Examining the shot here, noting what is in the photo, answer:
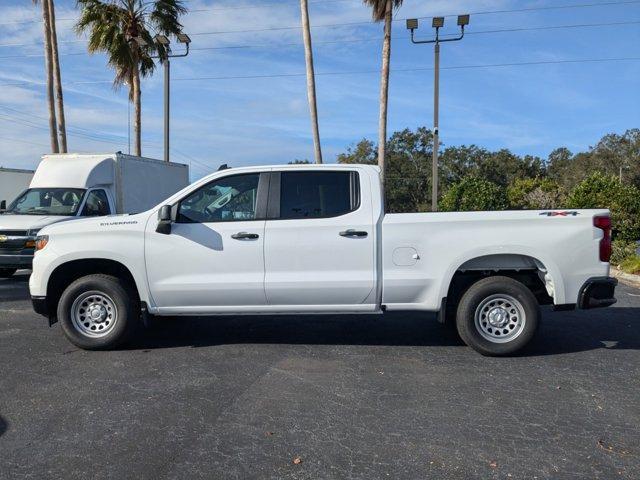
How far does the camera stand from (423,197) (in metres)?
47.6

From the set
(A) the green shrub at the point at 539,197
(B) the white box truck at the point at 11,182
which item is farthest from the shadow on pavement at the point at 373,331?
(B) the white box truck at the point at 11,182

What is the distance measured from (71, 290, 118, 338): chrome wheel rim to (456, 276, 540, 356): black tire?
3.68m

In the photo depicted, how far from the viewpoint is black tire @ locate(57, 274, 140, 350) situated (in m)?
6.40

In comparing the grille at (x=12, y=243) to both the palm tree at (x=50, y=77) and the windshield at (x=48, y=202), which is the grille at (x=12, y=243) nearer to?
the windshield at (x=48, y=202)

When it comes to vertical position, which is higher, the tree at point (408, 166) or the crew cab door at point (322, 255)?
the tree at point (408, 166)

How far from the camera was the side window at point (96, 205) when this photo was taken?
12.6 metres

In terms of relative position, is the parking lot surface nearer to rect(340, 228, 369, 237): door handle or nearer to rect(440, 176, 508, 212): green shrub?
rect(340, 228, 369, 237): door handle

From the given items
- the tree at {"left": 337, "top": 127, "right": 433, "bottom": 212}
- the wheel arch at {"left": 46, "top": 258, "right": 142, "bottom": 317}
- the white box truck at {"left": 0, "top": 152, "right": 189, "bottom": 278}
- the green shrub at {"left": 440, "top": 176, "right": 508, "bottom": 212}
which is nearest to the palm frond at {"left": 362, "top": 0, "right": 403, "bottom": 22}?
the green shrub at {"left": 440, "top": 176, "right": 508, "bottom": 212}

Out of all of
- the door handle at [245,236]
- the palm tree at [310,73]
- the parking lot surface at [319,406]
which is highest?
the palm tree at [310,73]

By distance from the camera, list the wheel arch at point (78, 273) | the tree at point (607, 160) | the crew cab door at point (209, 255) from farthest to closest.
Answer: the tree at point (607, 160), the wheel arch at point (78, 273), the crew cab door at point (209, 255)

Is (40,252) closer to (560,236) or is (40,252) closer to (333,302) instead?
(333,302)

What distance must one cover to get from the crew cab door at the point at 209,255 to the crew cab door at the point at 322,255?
0.54ft

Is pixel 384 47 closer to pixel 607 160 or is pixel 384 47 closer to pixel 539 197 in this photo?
pixel 539 197

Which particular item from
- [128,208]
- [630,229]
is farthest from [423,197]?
[128,208]
